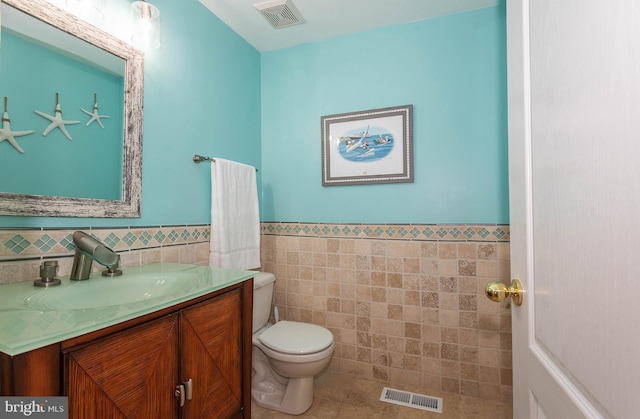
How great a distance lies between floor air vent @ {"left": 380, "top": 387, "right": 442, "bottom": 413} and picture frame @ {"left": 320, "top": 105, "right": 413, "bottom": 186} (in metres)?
1.32

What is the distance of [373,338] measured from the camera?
77.3 inches

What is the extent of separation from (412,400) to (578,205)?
1.73 m

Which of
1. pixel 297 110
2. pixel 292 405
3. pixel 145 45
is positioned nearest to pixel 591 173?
pixel 145 45

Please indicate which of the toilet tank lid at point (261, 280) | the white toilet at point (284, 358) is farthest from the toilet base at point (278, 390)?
the toilet tank lid at point (261, 280)

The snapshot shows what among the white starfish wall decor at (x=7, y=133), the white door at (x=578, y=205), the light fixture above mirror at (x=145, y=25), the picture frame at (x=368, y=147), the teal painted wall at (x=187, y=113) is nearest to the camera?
the white door at (x=578, y=205)

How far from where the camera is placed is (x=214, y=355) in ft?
3.43

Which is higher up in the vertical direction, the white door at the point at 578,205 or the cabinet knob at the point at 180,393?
the white door at the point at 578,205

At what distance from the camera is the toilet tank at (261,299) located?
178cm

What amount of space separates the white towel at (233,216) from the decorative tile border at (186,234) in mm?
119

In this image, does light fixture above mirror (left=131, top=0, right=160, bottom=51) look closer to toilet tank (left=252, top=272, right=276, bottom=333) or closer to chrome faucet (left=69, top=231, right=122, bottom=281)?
chrome faucet (left=69, top=231, right=122, bottom=281)

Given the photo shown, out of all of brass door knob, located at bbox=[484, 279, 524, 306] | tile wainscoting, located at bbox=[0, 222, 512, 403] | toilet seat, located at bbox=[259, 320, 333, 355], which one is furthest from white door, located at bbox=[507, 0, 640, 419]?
tile wainscoting, located at bbox=[0, 222, 512, 403]

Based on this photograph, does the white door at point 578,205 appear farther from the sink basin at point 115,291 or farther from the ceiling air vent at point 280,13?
the ceiling air vent at point 280,13

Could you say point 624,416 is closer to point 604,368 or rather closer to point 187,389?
point 604,368

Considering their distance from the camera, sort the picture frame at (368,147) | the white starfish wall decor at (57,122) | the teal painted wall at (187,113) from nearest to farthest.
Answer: the white starfish wall decor at (57,122), the teal painted wall at (187,113), the picture frame at (368,147)
